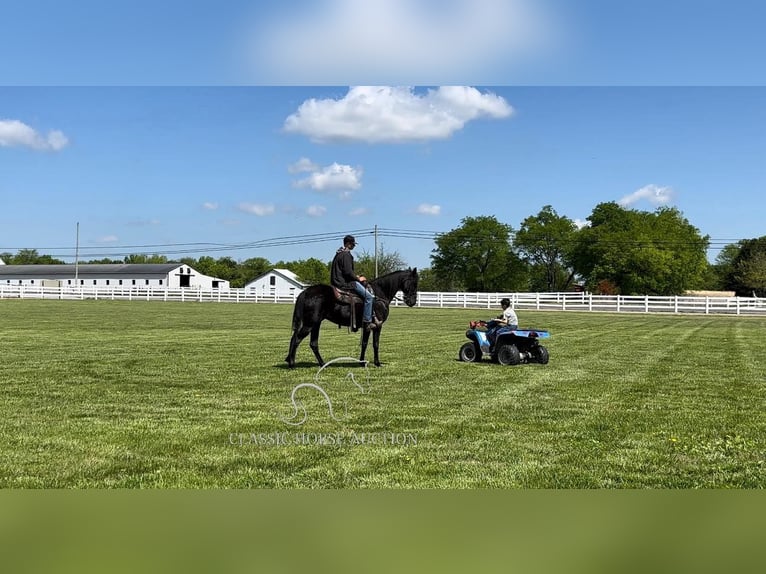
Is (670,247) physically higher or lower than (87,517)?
higher

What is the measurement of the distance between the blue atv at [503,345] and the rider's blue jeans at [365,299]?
2.62 metres

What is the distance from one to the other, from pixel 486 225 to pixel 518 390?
10.3 meters

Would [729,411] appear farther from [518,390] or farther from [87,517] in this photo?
[87,517]

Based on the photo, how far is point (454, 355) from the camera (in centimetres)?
1476

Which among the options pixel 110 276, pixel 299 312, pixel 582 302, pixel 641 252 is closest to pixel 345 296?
pixel 299 312

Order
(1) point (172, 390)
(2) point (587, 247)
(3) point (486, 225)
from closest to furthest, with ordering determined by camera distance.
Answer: (1) point (172, 390) < (3) point (486, 225) < (2) point (587, 247)

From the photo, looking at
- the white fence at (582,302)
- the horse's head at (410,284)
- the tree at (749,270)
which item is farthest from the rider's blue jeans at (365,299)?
the tree at (749,270)

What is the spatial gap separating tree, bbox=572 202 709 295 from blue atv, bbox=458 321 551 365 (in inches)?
1058

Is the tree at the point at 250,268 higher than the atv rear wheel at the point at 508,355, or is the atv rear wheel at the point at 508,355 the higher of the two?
the tree at the point at 250,268

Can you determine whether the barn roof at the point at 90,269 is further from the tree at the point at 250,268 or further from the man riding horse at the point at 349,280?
the man riding horse at the point at 349,280

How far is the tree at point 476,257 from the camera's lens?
1756 cm

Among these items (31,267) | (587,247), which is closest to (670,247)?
(587,247)

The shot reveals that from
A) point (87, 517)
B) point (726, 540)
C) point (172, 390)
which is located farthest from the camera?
point (172, 390)

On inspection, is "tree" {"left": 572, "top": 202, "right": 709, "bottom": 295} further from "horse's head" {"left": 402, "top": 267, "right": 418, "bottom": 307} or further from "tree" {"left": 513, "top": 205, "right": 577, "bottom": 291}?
"horse's head" {"left": 402, "top": 267, "right": 418, "bottom": 307}
